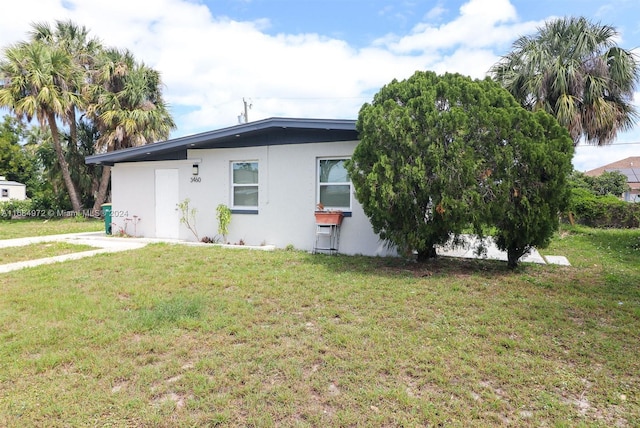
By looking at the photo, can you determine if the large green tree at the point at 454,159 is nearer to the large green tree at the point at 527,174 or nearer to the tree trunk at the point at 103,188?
the large green tree at the point at 527,174

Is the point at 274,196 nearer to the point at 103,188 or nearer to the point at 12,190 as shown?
the point at 103,188

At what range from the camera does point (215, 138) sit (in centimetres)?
941

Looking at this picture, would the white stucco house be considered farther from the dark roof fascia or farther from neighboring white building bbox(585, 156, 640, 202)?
neighboring white building bbox(585, 156, 640, 202)

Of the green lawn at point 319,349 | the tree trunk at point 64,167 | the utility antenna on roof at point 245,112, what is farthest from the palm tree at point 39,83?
the green lawn at point 319,349

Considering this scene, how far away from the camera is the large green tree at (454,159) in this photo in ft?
19.5

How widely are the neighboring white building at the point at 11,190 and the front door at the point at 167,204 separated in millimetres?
32452

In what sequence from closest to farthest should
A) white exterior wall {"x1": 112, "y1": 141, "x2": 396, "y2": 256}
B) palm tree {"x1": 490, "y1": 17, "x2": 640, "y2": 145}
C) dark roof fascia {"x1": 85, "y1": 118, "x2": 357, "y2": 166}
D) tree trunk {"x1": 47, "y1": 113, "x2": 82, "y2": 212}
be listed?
dark roof fascia {"x1": 85, "y1": 118, "x2": 357, "y2": 166}, white exterior wall {"x1": 112, "y1": 141, "x2": 396, "y2": 256}, palm tree {"x1": 490, "y1": 17, "x2": 640, "y2": 145}, tree trunk {"x1": 47, "y1": 113, "x2": 82, "y2": 212}

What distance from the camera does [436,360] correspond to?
335 cm

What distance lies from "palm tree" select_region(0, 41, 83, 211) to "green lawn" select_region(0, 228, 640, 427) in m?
13.2

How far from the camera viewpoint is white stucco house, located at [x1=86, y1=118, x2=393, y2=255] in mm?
8523

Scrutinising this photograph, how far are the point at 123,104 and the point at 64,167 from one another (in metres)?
4.18

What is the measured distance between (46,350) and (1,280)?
12.0 feet

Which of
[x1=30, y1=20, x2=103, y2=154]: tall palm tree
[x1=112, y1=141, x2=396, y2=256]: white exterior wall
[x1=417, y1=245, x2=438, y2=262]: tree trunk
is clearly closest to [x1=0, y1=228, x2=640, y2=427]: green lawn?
[x1=417, y1=245, x2=438, y2=262]: tree trunk

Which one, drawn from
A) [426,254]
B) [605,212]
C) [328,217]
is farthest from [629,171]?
[328,217]
